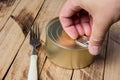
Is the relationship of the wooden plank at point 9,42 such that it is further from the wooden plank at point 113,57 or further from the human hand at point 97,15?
the wooden plank at point 113,57

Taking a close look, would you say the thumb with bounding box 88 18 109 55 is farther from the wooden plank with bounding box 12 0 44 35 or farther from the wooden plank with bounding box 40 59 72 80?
the wooden plank with bounding box 12 0 44 35

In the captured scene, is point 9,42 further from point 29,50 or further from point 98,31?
point 98,31

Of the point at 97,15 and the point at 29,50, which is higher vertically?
the point at 97,15

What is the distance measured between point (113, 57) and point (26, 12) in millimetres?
346

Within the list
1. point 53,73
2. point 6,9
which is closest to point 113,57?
point 53,73

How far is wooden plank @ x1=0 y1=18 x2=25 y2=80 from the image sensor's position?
2.59 feet

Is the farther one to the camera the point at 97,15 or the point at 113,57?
the point at 113,57

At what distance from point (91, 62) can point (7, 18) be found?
0.33 meters

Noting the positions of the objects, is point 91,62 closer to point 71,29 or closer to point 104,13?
point 71,29

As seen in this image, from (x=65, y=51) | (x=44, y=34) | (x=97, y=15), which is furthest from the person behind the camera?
(x=44, y=34)

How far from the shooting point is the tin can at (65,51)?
76 centimetres

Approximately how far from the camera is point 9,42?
2.81ft

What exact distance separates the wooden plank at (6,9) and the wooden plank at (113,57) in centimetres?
35

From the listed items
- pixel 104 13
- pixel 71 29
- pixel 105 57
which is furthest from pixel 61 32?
pixel 104 13
